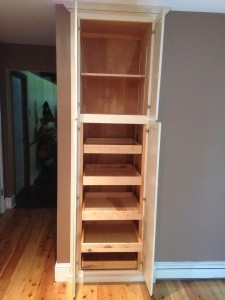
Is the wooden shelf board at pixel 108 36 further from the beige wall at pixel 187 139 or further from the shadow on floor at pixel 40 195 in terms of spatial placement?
the shadow on floor at pixel 40 195

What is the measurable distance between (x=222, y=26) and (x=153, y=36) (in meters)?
0.57

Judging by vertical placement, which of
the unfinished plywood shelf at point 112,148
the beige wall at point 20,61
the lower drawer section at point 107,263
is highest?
the beige wall at point 20,61

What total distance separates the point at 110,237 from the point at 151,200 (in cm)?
59

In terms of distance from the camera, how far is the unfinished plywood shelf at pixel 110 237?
211cm

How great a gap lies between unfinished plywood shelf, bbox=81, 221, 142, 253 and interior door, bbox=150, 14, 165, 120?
1.06m

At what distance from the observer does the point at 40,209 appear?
147 inches

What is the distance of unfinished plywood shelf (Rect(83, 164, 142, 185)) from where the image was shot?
204 centimetres

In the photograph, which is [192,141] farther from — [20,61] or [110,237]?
[20,61]

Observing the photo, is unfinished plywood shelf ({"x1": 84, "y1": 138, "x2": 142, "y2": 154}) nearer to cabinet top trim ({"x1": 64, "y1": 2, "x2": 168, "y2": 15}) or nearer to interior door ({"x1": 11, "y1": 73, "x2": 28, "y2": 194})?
cabinet top trim ({"x1": 64, "y1": 2, "x2": 168, "y2": 15})

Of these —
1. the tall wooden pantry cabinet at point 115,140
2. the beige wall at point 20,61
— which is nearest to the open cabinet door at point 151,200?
the tall wooden pantry cabinet at point 115,140

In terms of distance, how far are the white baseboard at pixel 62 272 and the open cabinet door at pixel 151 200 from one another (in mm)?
674

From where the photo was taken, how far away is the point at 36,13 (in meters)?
2.10

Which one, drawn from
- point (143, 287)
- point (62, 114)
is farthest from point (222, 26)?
point (143, 287)

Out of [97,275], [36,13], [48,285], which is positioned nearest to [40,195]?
[48,285]
